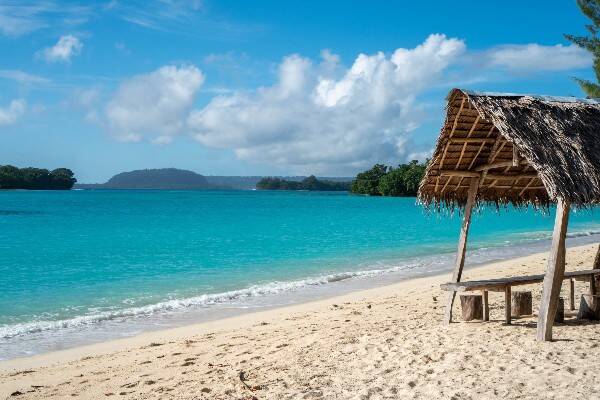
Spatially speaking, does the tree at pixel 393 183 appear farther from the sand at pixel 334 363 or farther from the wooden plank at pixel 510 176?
the sand at pixel 334 363

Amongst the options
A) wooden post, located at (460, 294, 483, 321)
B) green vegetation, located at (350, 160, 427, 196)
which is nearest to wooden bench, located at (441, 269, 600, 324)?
wooden post, located at (460, 294, 483, 321)

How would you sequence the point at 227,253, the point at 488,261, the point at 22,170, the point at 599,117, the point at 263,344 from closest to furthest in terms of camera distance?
the point at 599,117, the point at 263,344, the point at 488,261, the point at 227,253, the point at 22,170

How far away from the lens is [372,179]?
122688 millimetres

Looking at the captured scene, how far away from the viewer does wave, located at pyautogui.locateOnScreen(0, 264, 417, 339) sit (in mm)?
9352

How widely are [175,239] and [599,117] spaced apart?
2223 cm

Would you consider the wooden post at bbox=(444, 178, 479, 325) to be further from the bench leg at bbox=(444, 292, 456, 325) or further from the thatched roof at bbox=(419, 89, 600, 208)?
the thatched roof at bbox=(419, 89, 600, 208)

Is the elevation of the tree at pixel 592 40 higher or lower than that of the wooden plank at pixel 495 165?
higher

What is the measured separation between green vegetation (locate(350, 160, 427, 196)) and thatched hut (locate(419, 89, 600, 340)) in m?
88.5

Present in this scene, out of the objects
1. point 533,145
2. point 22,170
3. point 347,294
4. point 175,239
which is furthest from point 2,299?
point 22,170

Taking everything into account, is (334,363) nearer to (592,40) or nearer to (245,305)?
(245,305)

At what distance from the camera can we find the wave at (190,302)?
9352mm

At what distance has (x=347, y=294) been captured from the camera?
11836mm

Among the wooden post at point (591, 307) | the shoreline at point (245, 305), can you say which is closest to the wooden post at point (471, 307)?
the wooden post at point (591, 307)

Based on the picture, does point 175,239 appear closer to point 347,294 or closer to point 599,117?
point 347,294
